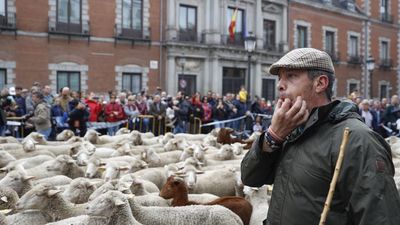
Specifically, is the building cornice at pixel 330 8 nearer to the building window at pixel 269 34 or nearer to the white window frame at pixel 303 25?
the white window frame at pixel 303 25

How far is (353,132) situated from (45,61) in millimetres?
22458

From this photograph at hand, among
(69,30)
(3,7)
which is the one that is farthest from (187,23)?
(3,7)

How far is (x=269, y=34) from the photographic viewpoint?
1321 inches

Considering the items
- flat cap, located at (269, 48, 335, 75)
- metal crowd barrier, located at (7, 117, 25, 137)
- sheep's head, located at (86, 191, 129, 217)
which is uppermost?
flat cap, located at (269, 48, 335, 75)

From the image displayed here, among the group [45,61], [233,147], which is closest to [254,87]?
[45,61]

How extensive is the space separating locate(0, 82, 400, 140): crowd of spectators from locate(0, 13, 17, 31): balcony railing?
6.03 metres

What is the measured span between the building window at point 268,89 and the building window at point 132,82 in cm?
980

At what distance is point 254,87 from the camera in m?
31.3

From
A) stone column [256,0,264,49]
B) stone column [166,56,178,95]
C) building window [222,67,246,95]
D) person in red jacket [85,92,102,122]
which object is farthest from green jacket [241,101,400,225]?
stone column [256,0,264,49]

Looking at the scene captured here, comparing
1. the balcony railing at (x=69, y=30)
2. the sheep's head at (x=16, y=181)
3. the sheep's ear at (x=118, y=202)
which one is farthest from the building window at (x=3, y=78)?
the sheep's ear at (x=118, y=202)

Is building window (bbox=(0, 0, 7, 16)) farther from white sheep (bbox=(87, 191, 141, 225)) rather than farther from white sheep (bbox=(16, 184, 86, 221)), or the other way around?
white sheep (bbox=(87, 191, 141, 225))

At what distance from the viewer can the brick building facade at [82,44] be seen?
22.0 m

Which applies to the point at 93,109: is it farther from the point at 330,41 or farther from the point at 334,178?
the point at 330,41

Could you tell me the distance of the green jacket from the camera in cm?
206
